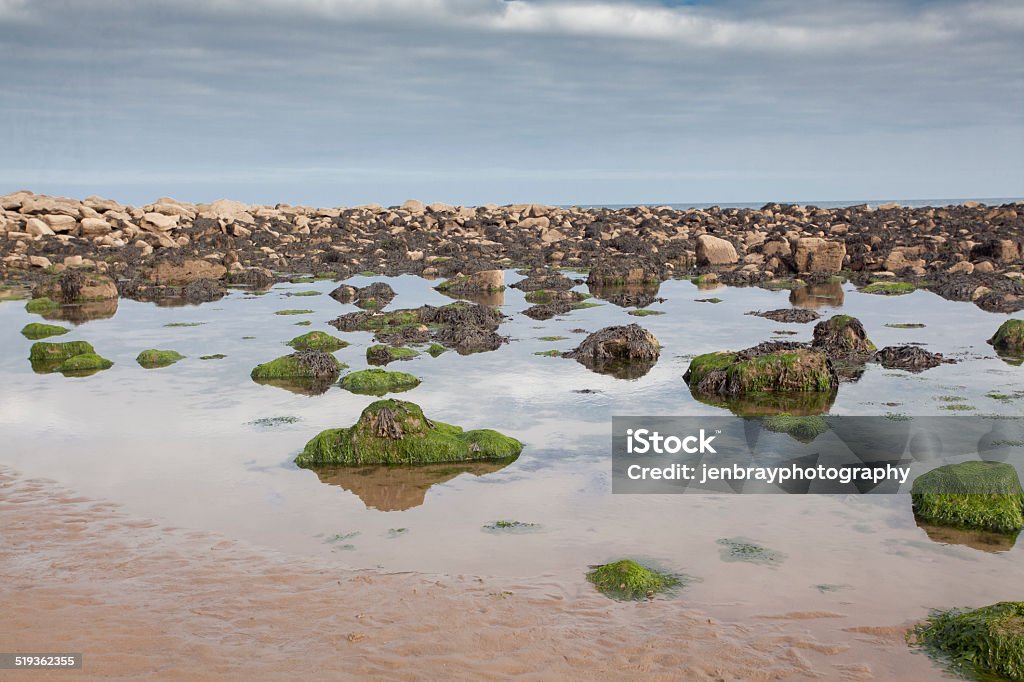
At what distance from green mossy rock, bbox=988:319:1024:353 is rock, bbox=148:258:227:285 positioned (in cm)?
3182

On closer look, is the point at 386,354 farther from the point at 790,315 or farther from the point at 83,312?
the point at 83,312

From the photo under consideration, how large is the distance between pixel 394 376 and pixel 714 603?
35.8ft

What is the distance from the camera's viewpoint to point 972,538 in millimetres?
9688

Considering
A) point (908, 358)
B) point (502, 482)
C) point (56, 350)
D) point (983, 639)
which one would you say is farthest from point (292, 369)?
point (983, 639)

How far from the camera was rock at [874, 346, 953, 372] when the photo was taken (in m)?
19.0

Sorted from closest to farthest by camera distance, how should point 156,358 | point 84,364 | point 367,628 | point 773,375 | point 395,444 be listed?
point 367,628, point 395,444, point 773,375, point 84,364, point 156,358

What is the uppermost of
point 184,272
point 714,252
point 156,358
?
point 714,252

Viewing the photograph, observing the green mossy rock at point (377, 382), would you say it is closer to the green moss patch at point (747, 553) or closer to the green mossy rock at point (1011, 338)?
the green moss patch at point (747, 553)

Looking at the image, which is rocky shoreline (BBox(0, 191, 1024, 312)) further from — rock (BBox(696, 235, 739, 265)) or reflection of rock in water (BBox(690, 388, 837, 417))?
reflection of rock in water (BBox(690, 388, 837, 417))

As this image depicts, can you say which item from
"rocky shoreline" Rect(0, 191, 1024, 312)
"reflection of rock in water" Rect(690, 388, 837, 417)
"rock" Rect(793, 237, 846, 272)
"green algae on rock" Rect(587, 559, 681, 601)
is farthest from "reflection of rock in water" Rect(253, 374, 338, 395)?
"rock" Rect(793, 237, 846, 272)

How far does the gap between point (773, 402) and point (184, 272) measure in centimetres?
3082

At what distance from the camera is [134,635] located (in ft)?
24.1

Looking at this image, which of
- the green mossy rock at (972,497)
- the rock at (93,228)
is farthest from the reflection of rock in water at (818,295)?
the rock at (93,228)

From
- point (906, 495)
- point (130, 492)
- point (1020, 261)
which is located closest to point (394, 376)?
point (130, 492)
